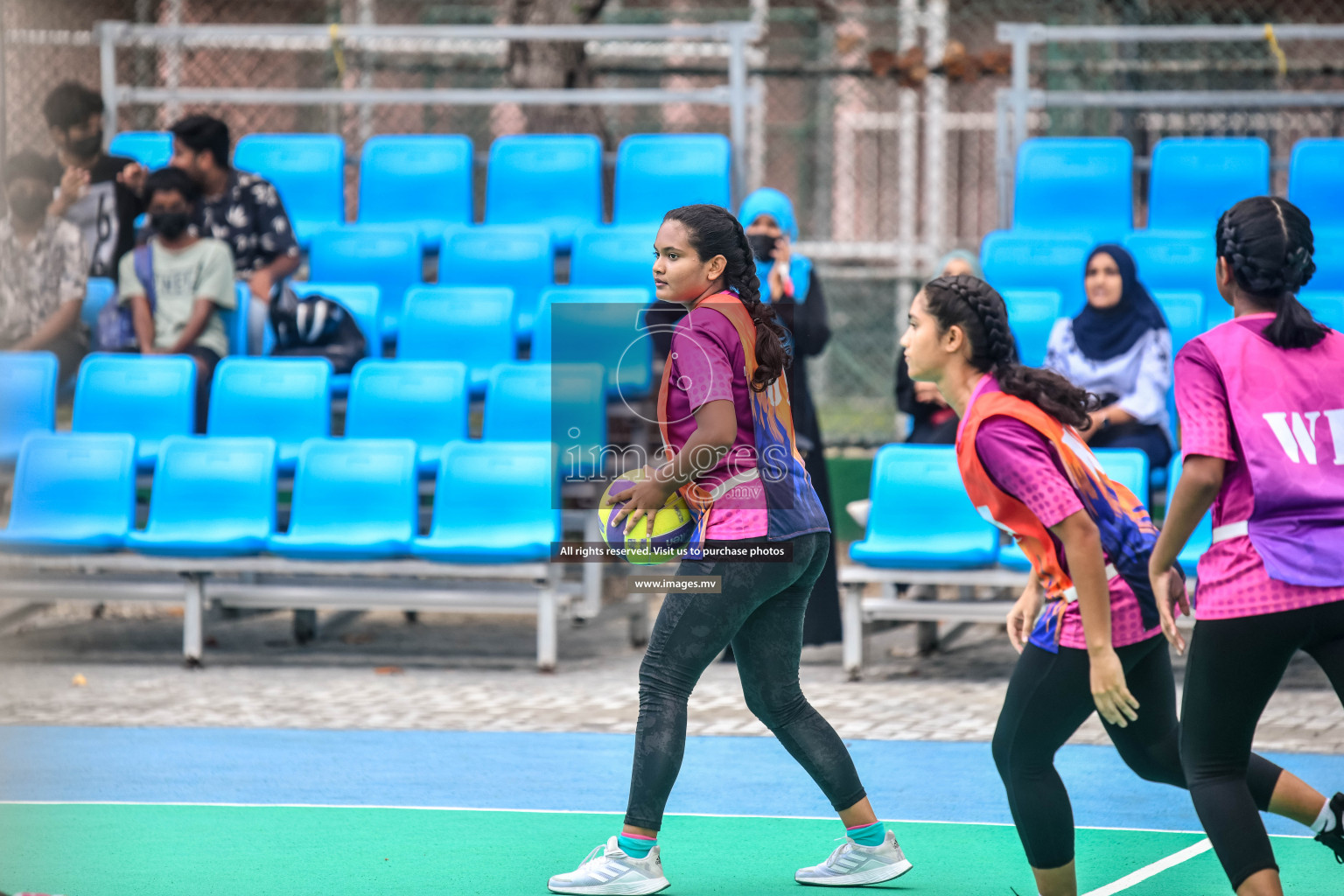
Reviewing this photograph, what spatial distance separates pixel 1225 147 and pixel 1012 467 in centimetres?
685

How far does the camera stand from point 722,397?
13.4ft

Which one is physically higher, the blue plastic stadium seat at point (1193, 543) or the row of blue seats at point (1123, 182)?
the row of blue seats at point (1123, 182)

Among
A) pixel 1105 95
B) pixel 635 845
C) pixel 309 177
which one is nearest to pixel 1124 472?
pixel 1105 95

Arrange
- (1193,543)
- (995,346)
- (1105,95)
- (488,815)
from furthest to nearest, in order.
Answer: (1105,95) → (1193,543) → (488,815) → (995,346)

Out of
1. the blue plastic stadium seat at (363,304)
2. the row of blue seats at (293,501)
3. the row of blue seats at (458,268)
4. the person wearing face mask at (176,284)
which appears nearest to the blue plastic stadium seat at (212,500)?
the row of blue seats at (293,501)

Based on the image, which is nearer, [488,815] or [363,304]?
[488,815]

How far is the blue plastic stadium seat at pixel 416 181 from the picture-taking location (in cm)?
1052

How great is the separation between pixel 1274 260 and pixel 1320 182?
253 inches

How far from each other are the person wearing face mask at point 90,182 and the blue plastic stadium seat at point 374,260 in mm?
1101

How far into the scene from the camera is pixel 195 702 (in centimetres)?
704

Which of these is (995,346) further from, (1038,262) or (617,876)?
(1038,262)

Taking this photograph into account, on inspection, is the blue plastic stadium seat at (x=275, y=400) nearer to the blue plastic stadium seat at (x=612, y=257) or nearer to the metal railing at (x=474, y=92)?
the blue plastic stadium seat at (x=612, y=257)

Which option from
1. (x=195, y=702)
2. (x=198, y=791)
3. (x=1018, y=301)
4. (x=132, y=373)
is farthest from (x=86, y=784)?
(x=1018, y=301)

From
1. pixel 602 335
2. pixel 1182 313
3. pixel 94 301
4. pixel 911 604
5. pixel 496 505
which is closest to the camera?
pixel 911 604
